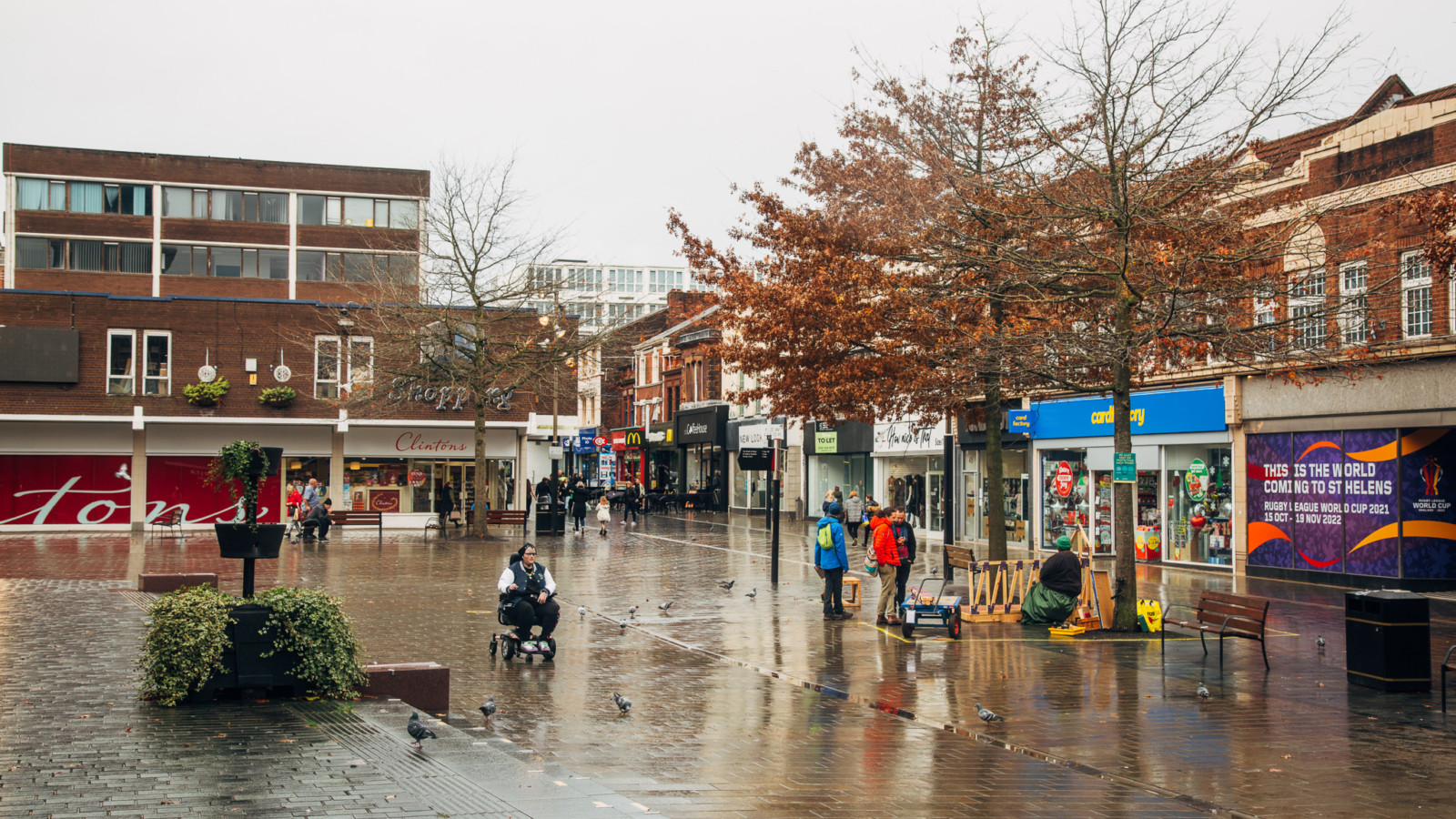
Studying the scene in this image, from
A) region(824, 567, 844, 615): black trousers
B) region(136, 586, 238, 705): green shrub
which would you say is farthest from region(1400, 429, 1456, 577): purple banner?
region(136, 586, 238, 705): green shrub

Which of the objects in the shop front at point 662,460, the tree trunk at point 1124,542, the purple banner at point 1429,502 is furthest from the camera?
the shop front at point 662,460

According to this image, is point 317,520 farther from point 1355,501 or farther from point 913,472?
point 1355,501

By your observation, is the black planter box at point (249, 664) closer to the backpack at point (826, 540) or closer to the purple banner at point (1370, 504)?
the backpack at point (826, 540)

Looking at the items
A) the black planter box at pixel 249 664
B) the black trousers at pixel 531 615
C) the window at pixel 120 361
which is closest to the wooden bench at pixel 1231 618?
the black trousers at pixel 531 615

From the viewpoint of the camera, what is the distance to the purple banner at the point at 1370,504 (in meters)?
20.7

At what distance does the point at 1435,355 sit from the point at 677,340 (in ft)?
149

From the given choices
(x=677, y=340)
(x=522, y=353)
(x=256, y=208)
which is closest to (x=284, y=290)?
(x=256, y=208)

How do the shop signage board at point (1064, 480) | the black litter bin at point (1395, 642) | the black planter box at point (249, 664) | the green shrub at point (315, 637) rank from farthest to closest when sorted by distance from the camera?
the shop signage board at point (1064, 480) → the black litter bin at point (1395, 642) → the green shrub at point (315, 637) → the black planter box at point (249, 664)

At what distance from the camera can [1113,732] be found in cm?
945

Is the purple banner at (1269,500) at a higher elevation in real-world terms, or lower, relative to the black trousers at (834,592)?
higher

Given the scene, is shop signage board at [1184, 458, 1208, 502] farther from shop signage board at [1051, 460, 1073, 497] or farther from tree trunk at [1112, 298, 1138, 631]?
tree trunk at [1112, 298, 1138, 631]

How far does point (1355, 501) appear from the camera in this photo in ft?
70.3

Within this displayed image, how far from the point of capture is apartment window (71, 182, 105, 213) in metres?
58.1

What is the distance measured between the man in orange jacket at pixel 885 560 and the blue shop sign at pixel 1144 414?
1168 cm
